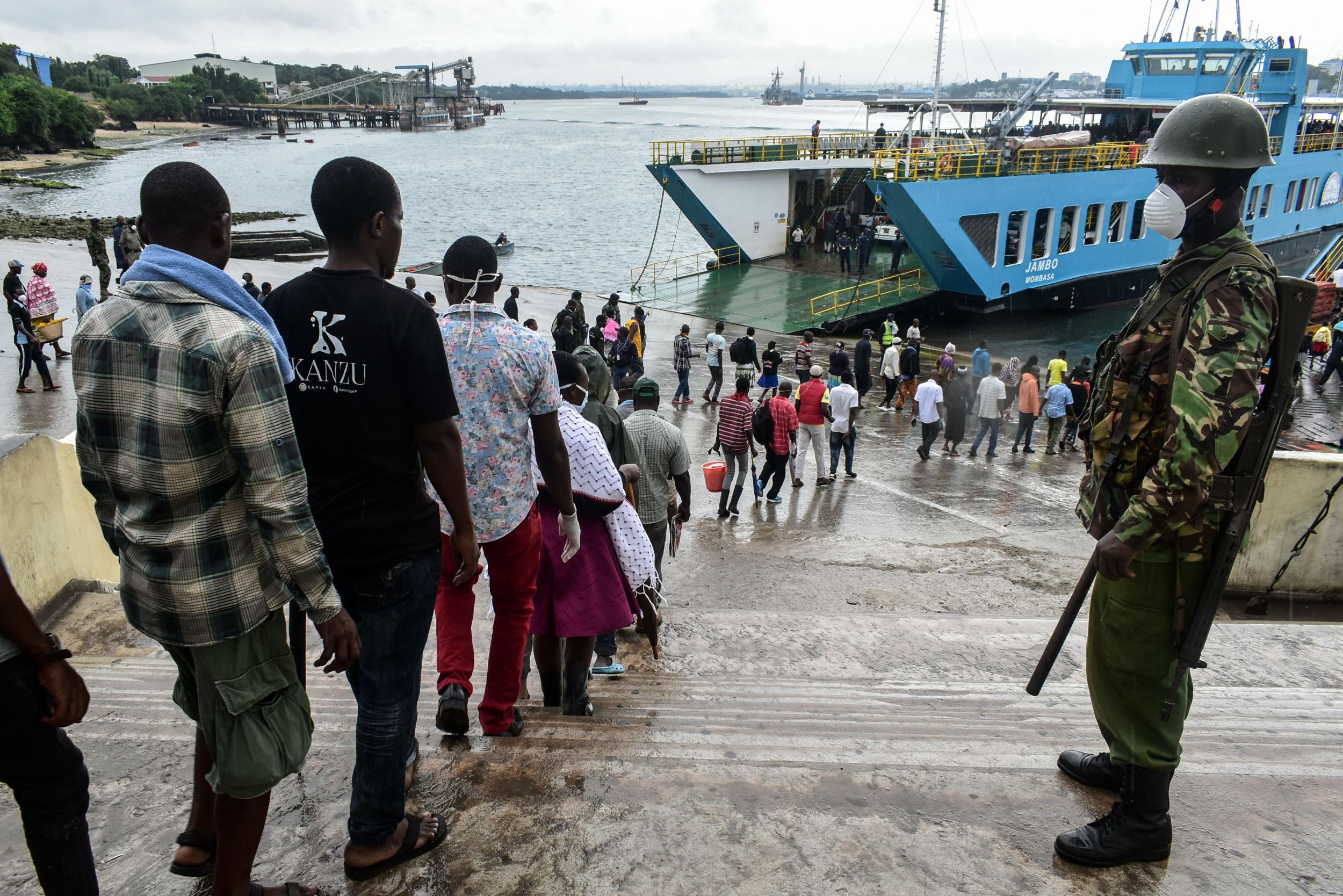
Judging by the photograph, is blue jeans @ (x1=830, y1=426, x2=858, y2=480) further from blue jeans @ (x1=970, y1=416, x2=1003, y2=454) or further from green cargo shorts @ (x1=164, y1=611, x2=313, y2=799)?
green cargo shorts @ (x1=164, y1=611, x2=313, y2=799)

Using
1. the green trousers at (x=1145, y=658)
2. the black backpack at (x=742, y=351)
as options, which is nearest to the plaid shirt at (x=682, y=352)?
the black backpack at (x=742, y=351)

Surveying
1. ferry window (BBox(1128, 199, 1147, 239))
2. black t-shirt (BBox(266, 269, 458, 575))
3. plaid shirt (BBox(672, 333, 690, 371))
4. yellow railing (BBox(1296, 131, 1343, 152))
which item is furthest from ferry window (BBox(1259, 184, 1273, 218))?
black t-shirt (BBox(266, 269, 458, 575))

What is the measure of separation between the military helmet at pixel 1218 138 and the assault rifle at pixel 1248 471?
1.18ft

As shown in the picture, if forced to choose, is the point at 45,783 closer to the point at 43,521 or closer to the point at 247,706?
the point at 247,706

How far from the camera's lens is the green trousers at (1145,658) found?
2416 mm

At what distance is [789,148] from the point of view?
26.4 metres

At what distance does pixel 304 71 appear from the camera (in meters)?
170

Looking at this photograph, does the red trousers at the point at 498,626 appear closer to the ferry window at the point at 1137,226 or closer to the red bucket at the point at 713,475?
the red bucket at the point at 713,475

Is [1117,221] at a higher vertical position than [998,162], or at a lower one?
lower

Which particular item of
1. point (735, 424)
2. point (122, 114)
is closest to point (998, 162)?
point (735, 424)

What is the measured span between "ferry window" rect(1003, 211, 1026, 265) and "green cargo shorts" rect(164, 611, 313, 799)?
900 inches

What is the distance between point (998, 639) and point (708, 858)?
2.54m

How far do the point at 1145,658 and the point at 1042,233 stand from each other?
23.2 m

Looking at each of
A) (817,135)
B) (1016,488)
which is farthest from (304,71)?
(1016,488)
